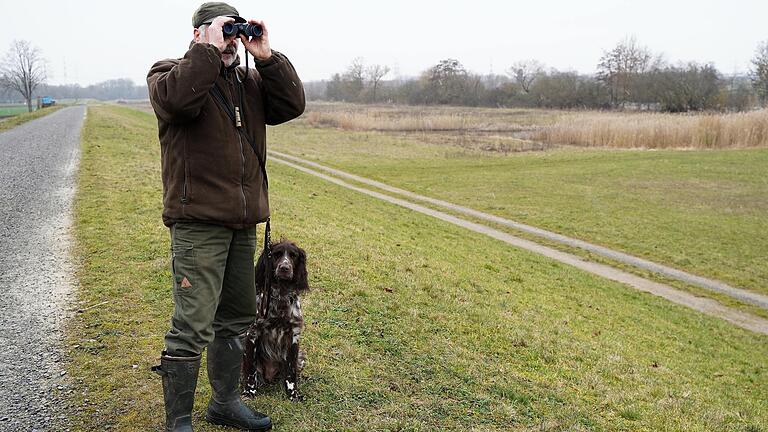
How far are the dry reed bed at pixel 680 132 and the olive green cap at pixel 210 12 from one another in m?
39.0

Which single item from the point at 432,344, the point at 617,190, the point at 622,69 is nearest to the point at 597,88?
the point at 622,69

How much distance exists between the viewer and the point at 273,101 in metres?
3.92

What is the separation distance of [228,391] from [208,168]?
1.63 meters

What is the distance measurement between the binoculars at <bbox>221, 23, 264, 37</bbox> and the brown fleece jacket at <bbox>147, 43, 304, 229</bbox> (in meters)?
0.16

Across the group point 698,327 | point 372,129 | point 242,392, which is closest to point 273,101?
point 242,392

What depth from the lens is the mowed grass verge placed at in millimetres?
4883

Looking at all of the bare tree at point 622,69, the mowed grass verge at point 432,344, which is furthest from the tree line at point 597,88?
the mowed grass verge at point 432,344

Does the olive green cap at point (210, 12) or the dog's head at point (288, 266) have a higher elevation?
the olive green cap at point (210, 12)

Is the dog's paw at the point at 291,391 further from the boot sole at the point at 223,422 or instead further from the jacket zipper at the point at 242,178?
the jacket zipper at the point at 242,178

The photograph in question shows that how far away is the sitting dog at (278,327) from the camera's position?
459 cm

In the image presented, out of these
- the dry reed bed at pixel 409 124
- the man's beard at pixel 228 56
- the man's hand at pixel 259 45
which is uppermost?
the man's hand at pixel 259 45

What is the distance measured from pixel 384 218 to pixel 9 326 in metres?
11.4

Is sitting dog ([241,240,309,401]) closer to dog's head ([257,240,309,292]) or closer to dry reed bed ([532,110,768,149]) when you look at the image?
dog's head ([257,240,309,292])

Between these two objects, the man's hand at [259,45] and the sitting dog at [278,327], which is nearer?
the man's hand at [259,45]
